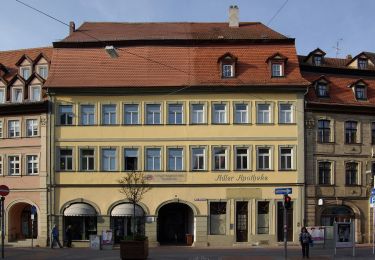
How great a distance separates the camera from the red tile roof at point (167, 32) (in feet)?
153

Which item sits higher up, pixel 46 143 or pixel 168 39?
pixel 168 39

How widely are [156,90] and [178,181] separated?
6344 mm

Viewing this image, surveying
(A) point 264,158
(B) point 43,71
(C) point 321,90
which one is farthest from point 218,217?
(B) point 43,71

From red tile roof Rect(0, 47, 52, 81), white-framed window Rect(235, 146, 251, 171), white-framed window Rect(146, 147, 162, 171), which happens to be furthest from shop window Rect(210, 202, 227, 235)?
red tile roof Rect(0, 47, 52, 81)

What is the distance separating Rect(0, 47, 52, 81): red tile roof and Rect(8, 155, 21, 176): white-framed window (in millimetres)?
7095

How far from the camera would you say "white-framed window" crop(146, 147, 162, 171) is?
44125mm

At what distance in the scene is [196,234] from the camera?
4353 cm

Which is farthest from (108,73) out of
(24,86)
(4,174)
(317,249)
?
(317,249)

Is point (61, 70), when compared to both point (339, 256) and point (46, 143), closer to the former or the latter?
point (46, 143)

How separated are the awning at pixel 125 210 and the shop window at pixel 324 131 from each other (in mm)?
13277

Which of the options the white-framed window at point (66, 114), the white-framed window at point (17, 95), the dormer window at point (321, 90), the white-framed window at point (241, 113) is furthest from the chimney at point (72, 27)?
the dormer window at point (321, 90)

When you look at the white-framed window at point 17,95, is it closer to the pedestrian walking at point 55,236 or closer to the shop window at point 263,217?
the pedestrian walking at point 55,236

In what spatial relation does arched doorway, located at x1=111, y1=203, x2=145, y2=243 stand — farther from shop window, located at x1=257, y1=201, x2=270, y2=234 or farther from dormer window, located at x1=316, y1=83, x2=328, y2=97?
dormer window, located at x1=316, y1=83, x2=328, y2=97

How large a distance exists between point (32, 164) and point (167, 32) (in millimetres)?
13817
